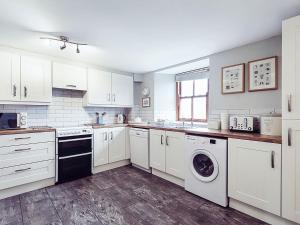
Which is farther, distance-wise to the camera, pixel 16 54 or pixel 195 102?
pixel 195 102

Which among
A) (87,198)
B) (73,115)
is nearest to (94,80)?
(73,115)

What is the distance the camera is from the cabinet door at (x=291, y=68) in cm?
156

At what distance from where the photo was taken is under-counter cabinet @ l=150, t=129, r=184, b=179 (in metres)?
2.60

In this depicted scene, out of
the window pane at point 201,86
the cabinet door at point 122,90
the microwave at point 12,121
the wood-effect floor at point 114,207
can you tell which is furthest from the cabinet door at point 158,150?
the microwave at point 12,121

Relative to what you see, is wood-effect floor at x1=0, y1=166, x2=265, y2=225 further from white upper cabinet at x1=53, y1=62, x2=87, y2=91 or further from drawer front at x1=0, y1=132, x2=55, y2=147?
white upper cabinet at x1=53, y1=62, x2=87, y2=91

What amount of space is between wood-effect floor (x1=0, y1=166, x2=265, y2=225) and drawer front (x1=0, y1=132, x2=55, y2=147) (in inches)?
29.0

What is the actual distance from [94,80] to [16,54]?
4.17ft

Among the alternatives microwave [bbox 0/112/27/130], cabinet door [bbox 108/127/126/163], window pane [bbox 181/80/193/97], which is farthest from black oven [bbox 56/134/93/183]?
window pane [bbox 181/80/193/97]

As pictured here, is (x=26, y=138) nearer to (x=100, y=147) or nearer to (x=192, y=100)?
(x=100, y=147)

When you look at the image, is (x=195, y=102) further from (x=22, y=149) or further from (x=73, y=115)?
(x=22, y=149)

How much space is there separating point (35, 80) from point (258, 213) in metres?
3.55

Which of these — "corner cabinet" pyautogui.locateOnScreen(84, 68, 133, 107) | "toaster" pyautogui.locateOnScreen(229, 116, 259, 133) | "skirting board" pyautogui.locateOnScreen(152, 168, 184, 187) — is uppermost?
"corner cabinet" pyautogui.locateOnScreen(84, 68, 133, 107)

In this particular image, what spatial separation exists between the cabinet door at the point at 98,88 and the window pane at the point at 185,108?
1.69 meters

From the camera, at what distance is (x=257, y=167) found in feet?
5.86
